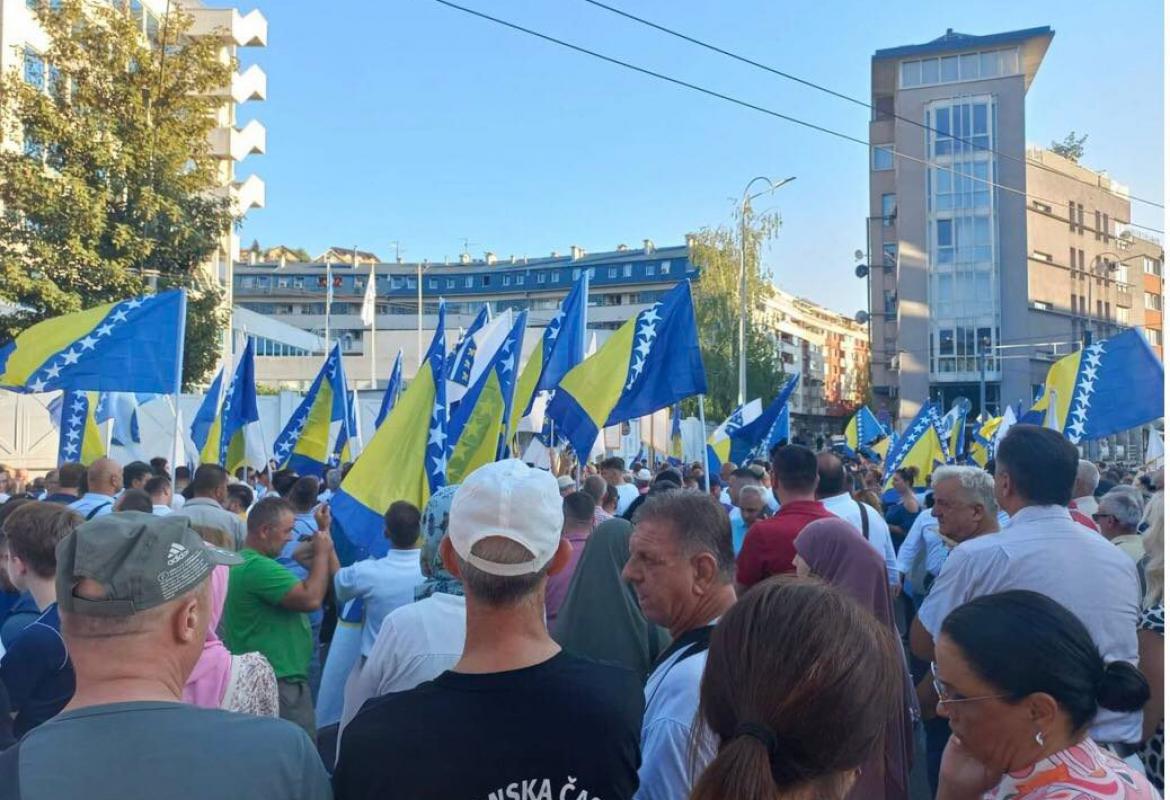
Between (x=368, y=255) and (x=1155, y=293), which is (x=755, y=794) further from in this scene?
(x=368, y=255)

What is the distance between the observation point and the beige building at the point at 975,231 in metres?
54.0

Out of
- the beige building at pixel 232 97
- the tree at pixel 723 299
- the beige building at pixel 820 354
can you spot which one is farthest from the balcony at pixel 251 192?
the beige building at pixel 820 354

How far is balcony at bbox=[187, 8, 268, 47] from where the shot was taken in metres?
36.2

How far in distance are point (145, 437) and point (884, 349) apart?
4917cm

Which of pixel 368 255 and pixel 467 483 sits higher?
pixel 368 255

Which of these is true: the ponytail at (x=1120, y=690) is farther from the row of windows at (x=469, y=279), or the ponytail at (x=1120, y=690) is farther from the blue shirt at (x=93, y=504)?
the row of windows at (x=469, y=279)

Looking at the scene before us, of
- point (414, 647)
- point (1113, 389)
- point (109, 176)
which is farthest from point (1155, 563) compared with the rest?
point (109, 176)

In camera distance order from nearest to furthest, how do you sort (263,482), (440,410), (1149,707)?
(1149,707) < (440,410) < (263,482)

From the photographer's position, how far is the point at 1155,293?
71750 millimetres

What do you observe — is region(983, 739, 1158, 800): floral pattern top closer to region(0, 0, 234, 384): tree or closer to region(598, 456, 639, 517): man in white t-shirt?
region(598, 456, 639, 517): man in white t-shirt

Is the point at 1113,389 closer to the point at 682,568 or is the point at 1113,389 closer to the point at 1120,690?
the point at 682,568

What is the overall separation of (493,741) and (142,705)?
651 millimetres

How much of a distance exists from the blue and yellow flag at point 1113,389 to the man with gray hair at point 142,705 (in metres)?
9.96

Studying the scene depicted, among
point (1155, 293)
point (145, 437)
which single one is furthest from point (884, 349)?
point (145, 437)
